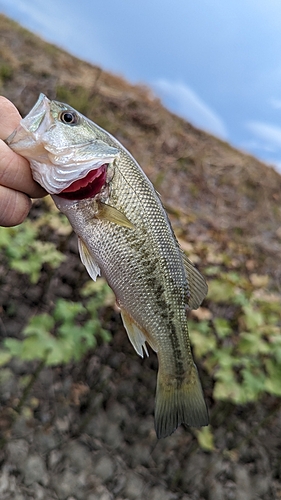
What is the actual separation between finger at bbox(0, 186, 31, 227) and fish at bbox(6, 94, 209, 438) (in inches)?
3.4

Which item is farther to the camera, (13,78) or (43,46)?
(43,46)

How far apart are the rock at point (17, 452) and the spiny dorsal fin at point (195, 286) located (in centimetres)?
208

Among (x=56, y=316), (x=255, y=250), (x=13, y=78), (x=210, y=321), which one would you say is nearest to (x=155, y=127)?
(x=13, y=78)

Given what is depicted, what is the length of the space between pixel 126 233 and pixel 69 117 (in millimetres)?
427

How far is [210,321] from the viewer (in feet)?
11.9

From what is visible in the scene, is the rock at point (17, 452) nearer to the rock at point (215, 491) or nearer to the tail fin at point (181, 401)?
the rock at point (215, 491)

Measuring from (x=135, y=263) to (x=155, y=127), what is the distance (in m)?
9.00

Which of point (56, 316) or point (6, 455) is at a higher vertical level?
point (56, 316)

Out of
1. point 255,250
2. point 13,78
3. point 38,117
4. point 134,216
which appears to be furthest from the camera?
point 13,78

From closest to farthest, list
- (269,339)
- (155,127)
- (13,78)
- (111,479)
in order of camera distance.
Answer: (111,479)
(269,339)
(13,78)
(155,127)

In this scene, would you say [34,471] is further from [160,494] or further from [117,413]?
[160,494]

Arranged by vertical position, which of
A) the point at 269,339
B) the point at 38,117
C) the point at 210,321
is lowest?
the point at 210,321

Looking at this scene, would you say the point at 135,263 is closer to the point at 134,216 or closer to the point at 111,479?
the point at 134,216

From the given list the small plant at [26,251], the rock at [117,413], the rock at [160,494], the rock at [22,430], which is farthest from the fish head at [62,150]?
the rock at [160,494]
